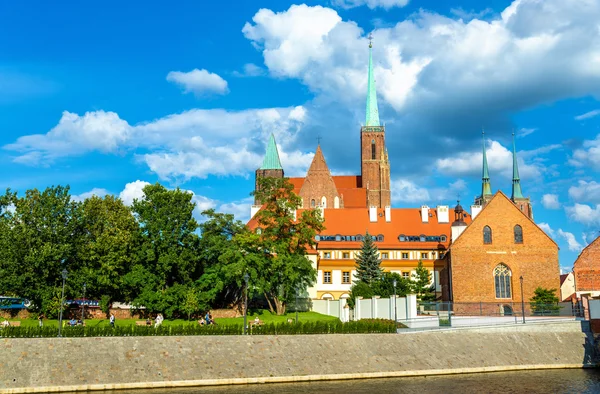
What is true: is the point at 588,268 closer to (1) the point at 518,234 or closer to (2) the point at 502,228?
(1) the point at 518,234

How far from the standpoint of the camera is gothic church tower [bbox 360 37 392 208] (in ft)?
347

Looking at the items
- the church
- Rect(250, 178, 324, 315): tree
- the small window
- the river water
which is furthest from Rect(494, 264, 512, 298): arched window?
the river water

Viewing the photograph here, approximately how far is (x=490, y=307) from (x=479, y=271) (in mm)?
8046

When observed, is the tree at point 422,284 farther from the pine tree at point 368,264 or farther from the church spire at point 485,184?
the church spire at point 485,184

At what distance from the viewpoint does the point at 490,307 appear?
4975 centimetres

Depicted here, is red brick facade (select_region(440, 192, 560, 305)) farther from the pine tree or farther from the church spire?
the church spire

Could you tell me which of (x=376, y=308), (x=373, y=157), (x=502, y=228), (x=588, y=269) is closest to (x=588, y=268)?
(x=588, y=269)

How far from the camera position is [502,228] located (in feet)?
190

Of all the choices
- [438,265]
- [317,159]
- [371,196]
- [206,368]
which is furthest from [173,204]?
[371,196]

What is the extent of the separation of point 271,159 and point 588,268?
7353 centimetres

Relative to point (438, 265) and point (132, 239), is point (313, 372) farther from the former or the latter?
point (438, 265)

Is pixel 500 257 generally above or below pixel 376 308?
above

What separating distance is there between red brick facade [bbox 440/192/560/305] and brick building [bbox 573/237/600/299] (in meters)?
1.90

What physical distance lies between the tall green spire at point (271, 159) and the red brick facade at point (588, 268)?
234 ft
